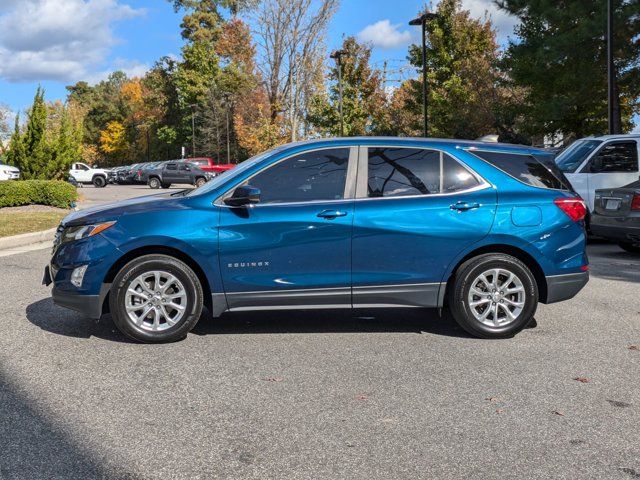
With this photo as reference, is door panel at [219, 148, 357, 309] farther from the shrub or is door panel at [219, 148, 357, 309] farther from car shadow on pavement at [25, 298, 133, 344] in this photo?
the shrub

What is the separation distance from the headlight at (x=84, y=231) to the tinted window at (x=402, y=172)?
88.8 inches

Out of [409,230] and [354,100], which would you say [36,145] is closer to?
[409,230]

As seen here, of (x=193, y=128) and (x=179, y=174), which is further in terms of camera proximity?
(x=193, y=128)

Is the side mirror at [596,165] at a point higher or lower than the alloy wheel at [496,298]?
higher

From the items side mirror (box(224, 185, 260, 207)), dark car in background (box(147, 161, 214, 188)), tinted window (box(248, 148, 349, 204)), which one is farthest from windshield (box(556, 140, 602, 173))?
dark car in background (box(147, 161, 214, 188))

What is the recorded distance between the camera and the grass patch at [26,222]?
1416cm

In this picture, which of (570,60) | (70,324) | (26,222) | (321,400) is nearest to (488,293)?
(321,400)

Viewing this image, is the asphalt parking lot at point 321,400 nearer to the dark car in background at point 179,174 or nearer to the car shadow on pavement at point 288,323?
the car shadow on pavement at point 288,323

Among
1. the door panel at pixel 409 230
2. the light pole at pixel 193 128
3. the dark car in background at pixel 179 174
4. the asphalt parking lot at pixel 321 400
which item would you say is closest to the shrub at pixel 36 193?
the asphalt parking lot at pixel 321 400

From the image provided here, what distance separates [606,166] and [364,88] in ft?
125

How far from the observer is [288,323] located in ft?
21.6

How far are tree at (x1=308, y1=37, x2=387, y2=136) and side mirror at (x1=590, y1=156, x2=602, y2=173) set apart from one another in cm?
3525

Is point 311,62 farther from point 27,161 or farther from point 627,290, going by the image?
point 627,290

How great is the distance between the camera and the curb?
1267 cm
